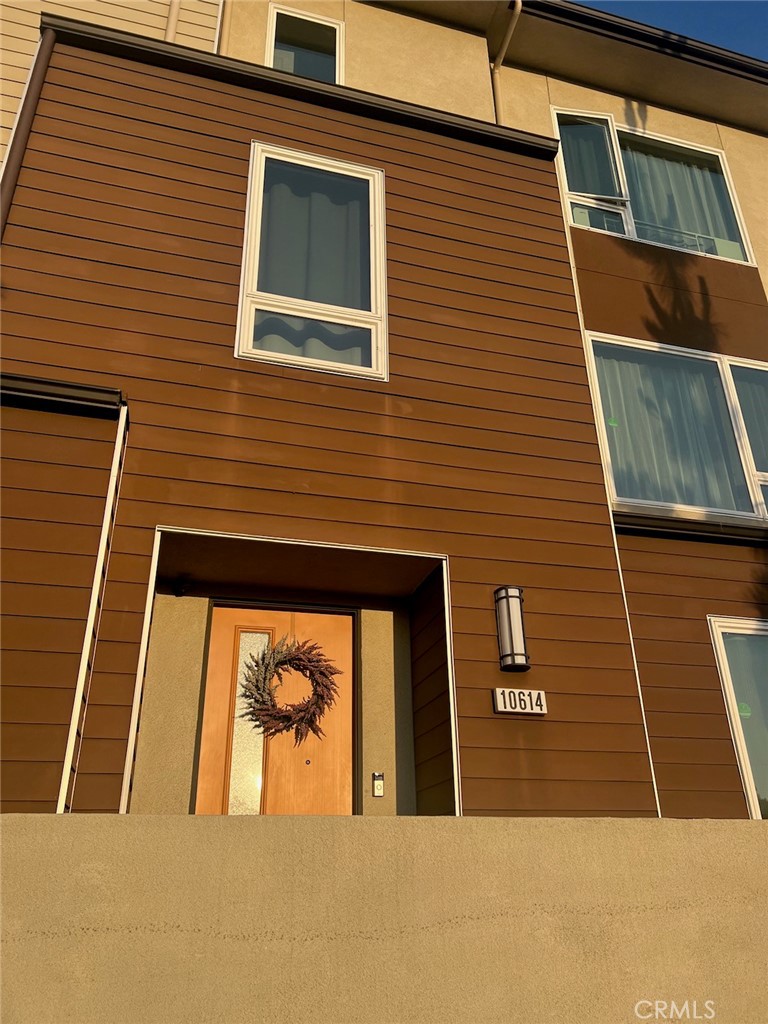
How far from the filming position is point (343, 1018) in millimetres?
2959

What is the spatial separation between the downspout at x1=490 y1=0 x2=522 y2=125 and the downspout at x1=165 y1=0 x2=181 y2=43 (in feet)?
10.7

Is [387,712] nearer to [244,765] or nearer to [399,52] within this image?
[244,765]

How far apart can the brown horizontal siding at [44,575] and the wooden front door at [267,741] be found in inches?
59.3

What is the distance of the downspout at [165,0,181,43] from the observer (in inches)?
289

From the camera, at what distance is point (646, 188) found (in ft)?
27.7

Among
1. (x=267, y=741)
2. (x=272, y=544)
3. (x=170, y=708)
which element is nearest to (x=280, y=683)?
(x=267, y=741)

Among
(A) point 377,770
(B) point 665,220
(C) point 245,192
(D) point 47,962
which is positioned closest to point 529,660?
(A) point 377,770

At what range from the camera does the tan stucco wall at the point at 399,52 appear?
295 inches

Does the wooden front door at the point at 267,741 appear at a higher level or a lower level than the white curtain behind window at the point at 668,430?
lower

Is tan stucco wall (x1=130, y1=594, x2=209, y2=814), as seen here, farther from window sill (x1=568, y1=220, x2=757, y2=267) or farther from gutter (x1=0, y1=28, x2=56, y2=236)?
window sill (x1=568, y1=220, x2=757, y2=267)

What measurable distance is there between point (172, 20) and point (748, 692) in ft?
25.9

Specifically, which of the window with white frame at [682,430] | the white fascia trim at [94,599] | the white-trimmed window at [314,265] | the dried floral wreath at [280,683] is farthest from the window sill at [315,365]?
the window with white frame at [682,430]

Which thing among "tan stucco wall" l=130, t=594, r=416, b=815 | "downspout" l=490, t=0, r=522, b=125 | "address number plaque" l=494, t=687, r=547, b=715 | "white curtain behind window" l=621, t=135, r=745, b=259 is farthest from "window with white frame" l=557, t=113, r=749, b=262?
"address number plaque" l=494, t=687, r=547, b=715

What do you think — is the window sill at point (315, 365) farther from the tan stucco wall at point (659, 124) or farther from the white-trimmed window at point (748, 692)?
the tan stucco wall at point (659, 124)
